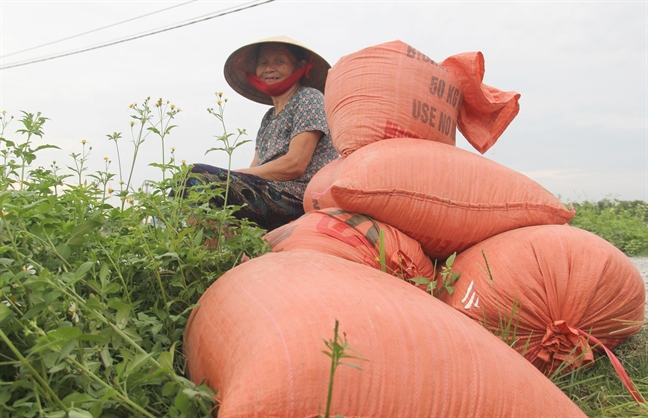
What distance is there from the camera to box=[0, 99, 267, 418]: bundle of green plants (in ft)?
3.15

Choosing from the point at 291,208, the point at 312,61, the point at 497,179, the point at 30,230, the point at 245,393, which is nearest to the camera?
the point at 245,393

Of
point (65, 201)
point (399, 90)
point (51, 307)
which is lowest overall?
point (51, 307)

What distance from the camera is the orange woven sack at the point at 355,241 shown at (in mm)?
1734

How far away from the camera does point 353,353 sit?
1.06 metres

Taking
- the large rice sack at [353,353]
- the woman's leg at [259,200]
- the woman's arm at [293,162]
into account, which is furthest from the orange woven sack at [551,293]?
the woman's arm at [293,162]

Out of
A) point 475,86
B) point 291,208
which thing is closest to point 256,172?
point 291,208

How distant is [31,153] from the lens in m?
1.48

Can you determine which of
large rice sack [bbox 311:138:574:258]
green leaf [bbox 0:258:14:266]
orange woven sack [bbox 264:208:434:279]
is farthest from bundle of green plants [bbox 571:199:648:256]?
green leaf [bbox 0:258:14:266]

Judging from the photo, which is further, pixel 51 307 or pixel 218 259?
pixel 218 259

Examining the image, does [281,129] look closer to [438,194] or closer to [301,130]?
[301,130]

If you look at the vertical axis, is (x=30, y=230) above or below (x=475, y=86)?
below

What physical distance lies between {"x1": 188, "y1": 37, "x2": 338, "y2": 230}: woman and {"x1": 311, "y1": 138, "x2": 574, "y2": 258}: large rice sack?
2.02 ft

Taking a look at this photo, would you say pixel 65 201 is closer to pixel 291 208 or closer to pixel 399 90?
pixel 399 90

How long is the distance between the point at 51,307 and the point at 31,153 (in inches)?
22.5
